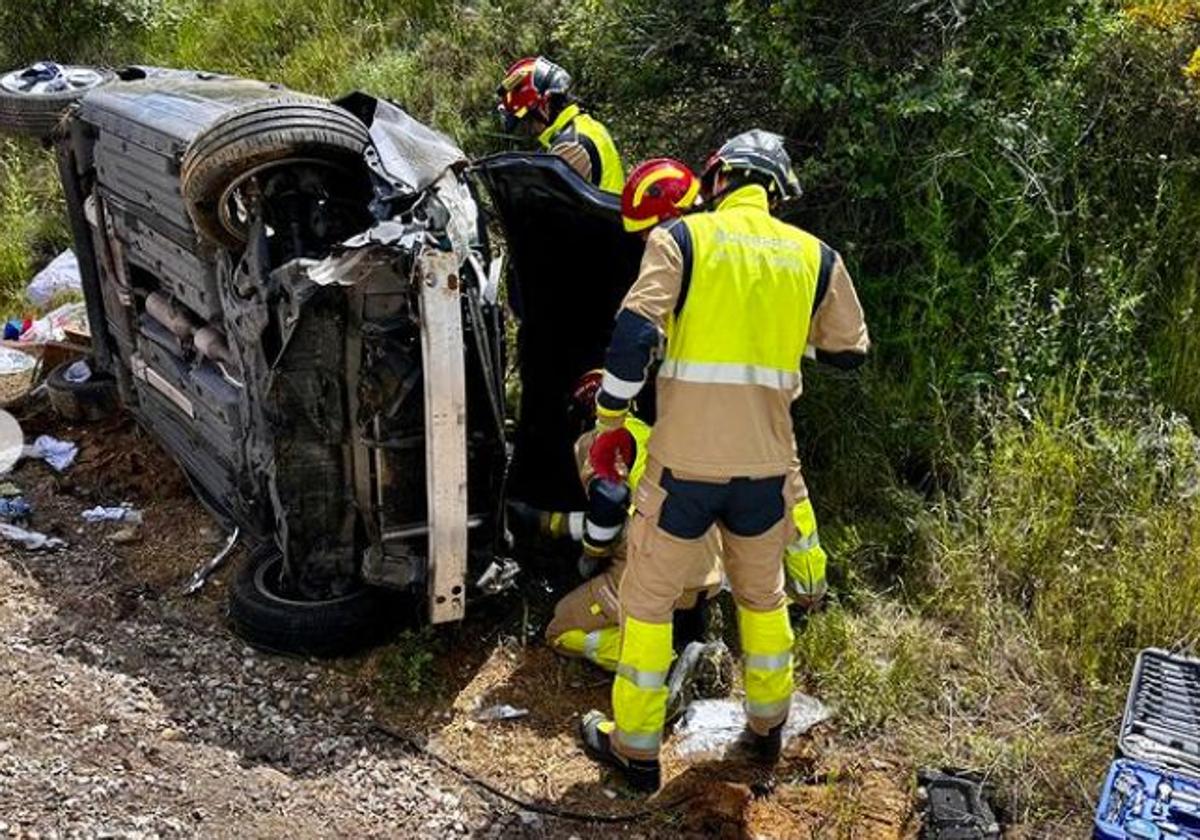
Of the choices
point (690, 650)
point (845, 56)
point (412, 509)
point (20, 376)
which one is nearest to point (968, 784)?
point (690, 650)

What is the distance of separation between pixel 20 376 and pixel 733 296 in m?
4.94

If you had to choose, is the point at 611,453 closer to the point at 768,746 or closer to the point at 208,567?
the point at 768,746

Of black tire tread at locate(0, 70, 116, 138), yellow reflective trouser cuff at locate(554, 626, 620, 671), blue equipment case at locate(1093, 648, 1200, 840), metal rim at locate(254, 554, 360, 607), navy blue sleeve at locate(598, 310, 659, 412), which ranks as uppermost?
black tire tread at locate(0, 70, 116, 138)

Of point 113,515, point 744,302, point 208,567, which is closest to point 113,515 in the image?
point 113,515

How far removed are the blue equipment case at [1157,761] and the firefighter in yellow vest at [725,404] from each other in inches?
41.9

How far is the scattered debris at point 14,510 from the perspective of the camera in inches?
203

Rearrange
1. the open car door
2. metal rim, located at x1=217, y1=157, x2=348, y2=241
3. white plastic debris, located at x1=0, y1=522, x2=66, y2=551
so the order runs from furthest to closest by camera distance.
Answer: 1. white plastic debris, located at x1=0, y1=522, x2=66, y2=551
2. the open car door
3. metal rim, located at x1=217, y1=157, x2=348, y2=241

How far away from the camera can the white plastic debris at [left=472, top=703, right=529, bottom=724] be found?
3.99 meters

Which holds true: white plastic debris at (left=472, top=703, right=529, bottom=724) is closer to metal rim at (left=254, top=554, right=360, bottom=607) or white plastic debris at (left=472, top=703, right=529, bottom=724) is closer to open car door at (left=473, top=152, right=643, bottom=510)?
metal rim at (left=254, top=554, right=360, bottom=607)

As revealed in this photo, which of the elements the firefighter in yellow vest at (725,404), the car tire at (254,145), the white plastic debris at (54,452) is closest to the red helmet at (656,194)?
the firefighter in yellow vest at (725,404)

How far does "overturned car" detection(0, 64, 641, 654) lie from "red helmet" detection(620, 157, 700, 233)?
15.4 inches

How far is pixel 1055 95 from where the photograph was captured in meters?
5.46

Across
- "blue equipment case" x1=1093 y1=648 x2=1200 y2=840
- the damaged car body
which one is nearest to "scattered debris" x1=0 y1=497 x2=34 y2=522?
the damaged car body

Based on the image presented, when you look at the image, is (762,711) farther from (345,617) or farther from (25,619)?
(25,619)
